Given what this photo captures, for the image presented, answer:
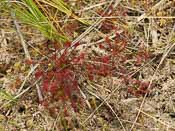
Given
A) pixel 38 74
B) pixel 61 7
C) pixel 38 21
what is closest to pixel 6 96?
pixel 38 74

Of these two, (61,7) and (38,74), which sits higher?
Result: (61,7)

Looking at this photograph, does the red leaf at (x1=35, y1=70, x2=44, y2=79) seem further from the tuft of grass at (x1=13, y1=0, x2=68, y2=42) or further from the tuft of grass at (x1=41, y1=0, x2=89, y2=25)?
the tuft of grass at (x1=41, y1=0, x2=89, y2=25)

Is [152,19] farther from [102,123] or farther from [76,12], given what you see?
[102,123]

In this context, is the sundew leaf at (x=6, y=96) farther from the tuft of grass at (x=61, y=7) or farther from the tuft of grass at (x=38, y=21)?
the tuft of grass at (x=61, y=7)

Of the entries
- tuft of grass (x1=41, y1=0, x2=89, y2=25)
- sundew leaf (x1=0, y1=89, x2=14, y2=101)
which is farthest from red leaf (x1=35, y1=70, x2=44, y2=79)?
tuft of grass (x1=41, y1=0, x2=89, y2=25)

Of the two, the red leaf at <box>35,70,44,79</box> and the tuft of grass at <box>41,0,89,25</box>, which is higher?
the tuft of grass at <box>41,0,89,25</box>

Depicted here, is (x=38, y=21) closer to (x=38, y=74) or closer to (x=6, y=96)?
(x=38, y=74)

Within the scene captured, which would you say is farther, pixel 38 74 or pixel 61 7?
pixel 61 7

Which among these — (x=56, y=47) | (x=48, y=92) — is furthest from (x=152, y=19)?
(x=48, y=92)

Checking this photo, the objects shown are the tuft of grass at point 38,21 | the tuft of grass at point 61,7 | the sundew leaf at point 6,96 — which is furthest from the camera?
the tuft of grass at point 61,7

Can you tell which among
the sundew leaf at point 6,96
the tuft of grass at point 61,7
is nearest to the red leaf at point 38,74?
the sundew leaf at point 6,96
